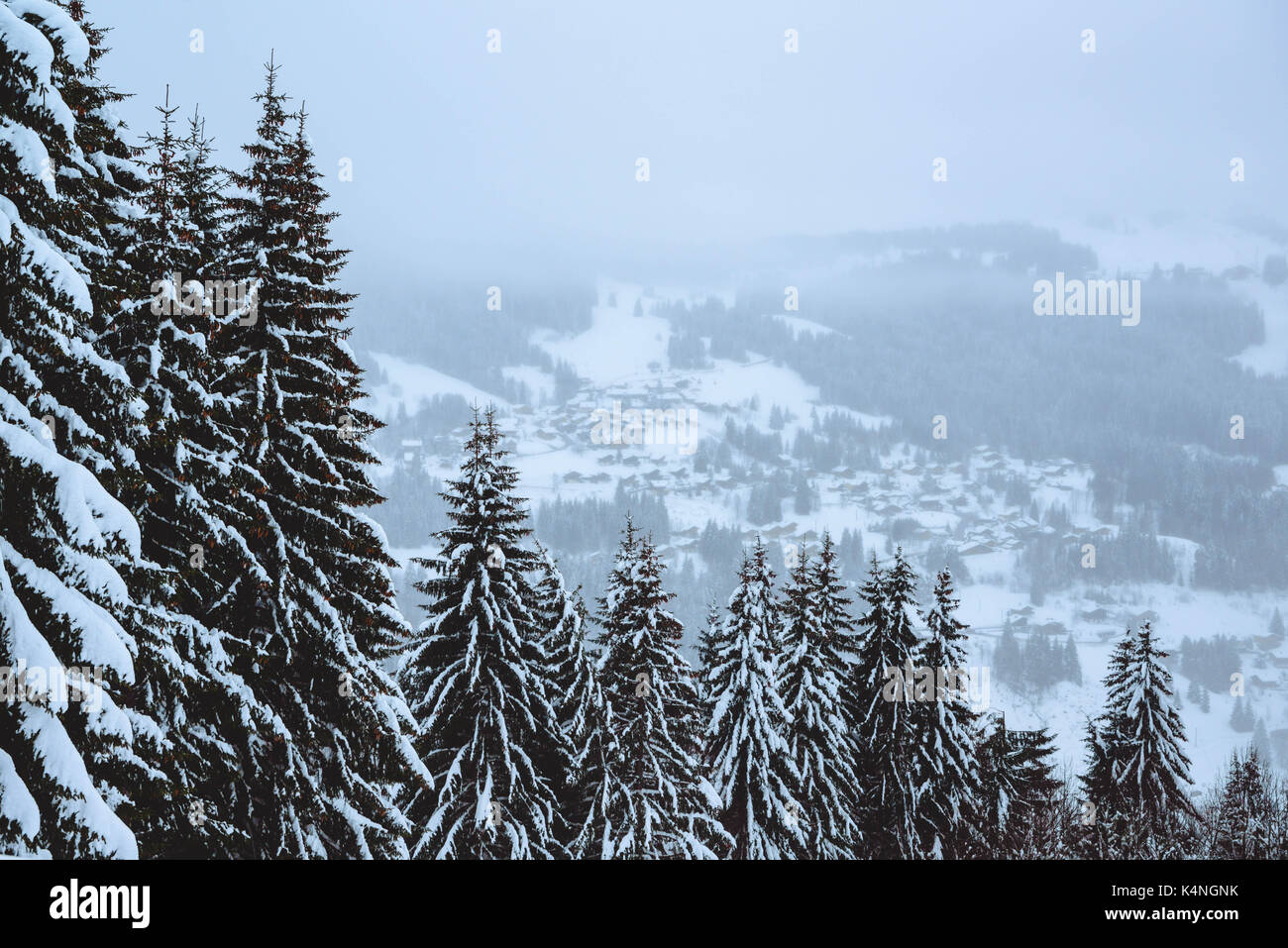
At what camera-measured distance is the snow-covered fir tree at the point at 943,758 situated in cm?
2767

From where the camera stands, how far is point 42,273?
27.3ft

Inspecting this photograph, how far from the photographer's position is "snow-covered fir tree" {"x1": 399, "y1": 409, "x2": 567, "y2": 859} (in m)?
A: 18.5

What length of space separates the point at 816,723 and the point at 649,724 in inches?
283

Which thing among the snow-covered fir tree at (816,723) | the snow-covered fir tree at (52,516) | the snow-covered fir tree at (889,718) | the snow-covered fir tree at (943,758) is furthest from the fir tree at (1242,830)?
the snow-covered fir tree at (52,516)

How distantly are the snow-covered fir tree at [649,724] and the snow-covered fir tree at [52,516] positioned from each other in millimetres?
13776

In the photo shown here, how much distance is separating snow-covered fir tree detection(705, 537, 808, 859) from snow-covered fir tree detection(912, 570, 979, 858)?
15.9 ft

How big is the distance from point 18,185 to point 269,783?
28.5 feet

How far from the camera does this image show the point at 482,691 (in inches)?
732

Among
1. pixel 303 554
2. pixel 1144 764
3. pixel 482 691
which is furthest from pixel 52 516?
pixel 1144 764

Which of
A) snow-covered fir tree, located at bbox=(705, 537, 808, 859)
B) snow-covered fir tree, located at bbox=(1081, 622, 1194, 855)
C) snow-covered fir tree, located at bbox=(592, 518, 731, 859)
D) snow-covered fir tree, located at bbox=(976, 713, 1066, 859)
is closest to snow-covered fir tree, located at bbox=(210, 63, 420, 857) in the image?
snow-covered fir tree, located at bbox=(592, 518, 731, 859)

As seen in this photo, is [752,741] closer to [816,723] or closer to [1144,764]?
[816,723]

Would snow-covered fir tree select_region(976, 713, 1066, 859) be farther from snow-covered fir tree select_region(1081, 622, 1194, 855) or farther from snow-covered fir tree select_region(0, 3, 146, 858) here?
snow-covered fir tree select_region(0, 3, 146, 858)
